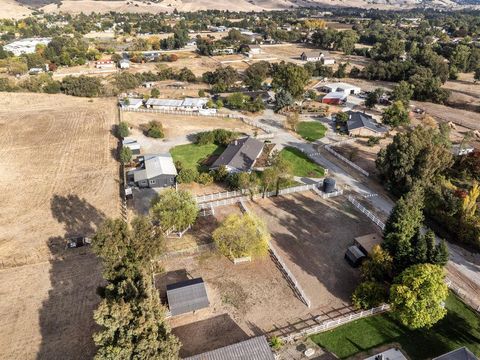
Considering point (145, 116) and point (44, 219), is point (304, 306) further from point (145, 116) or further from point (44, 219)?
point (145, 116)

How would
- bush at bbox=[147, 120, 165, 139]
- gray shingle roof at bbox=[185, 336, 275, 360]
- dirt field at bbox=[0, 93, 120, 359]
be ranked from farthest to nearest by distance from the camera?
bush at bbox=[147, 120, 165, 139] → dirt field at bbox=[0, 93, 120, 359] → gray shingle roof at bbox=[185, 336, 275, 360]

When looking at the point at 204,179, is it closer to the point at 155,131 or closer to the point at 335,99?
the point at 155,131

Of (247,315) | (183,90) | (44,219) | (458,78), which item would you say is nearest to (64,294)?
(44,219)

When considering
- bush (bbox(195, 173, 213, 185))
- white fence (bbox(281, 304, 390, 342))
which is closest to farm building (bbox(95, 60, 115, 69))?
bush (bbox(195, 173, 213, 185))

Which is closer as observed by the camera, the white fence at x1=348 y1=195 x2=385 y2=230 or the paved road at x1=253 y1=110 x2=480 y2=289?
the paved road at x1=253 y1=110 x2=480 y2=289

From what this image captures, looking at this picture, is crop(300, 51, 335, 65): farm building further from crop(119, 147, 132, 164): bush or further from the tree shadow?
the tree shadow

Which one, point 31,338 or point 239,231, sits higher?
point 239,231
